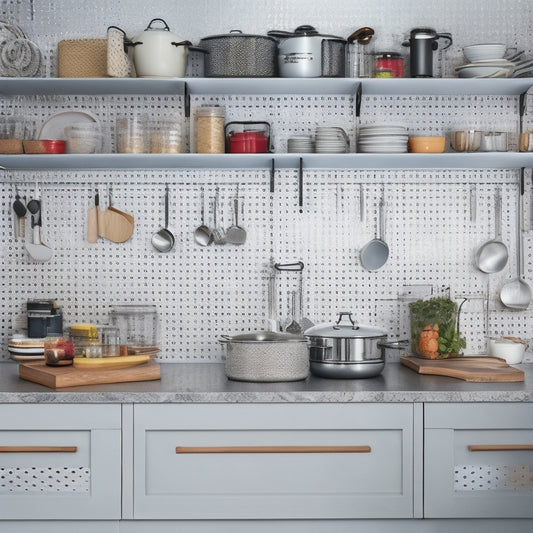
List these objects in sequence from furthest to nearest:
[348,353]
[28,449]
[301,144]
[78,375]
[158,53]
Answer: [301,144] → [158,53] → [348,353] → [78,375] → [28,449]

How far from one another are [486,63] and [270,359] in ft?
4.57

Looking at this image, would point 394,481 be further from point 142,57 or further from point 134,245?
point 142,57

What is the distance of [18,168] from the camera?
141 inches

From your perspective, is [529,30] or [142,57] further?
[529,30]

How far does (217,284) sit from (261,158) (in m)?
0.57

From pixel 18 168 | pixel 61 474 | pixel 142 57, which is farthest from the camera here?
pixel 18 168

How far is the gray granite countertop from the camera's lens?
285 cm

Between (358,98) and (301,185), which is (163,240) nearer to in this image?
(301,185)

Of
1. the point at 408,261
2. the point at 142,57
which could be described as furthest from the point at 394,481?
the point at 142,57

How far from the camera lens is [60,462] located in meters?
2.86

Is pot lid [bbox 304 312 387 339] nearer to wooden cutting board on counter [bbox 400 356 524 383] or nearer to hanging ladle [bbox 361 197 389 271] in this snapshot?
wooden cutting board on counter [bbox 400 356 524 383]

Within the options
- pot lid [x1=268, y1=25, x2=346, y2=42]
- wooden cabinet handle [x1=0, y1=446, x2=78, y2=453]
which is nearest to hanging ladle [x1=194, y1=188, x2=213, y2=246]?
pot lid [x1=268, y1=25, x2=346, y2=42]

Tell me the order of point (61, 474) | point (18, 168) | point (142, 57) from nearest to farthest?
point (61, 474), point (142, 57), point (18, 168)

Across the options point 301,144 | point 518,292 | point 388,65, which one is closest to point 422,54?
point 388,65
